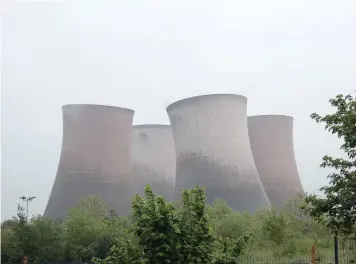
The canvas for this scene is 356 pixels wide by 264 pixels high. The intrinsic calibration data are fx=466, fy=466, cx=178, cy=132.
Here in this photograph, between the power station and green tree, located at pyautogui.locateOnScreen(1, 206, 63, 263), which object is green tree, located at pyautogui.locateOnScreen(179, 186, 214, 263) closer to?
green tree, located at pyautogui.locateOnScreen(1, 206, 63, 263)

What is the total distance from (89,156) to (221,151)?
4.24 meters

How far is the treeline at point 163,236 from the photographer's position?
236cm

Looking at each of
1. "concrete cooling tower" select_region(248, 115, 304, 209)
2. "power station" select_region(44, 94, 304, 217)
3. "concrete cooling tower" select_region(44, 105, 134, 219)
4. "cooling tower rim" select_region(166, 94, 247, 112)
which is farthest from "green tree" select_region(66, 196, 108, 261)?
"concrete cooling tower" select_region(248, 115, 304, 209)

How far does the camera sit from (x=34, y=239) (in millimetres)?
7910

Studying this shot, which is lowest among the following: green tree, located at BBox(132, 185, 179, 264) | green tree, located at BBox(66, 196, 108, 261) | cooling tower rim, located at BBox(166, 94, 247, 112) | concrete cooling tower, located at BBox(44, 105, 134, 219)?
green tree, located at BBox(66, 196, 108, 261)

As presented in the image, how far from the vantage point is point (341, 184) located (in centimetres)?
310

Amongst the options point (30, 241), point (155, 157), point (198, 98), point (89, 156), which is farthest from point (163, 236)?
point (155, 157)

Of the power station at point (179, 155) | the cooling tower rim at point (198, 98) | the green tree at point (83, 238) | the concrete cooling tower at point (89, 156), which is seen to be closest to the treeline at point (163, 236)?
the green tree at point (83, 238)

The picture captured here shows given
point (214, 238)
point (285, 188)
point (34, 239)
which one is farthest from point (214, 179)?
point (214, 238)

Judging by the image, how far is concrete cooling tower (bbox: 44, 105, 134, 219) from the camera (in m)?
14.9

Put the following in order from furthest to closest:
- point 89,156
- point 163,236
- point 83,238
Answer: point 89,156 → point 83,238 → point 163,236

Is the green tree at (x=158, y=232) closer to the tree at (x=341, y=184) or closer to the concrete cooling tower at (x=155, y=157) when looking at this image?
the tree at (x=341, y=184)

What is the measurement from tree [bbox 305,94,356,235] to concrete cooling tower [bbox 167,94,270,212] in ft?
36.2

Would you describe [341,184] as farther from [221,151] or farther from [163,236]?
[221,151]
